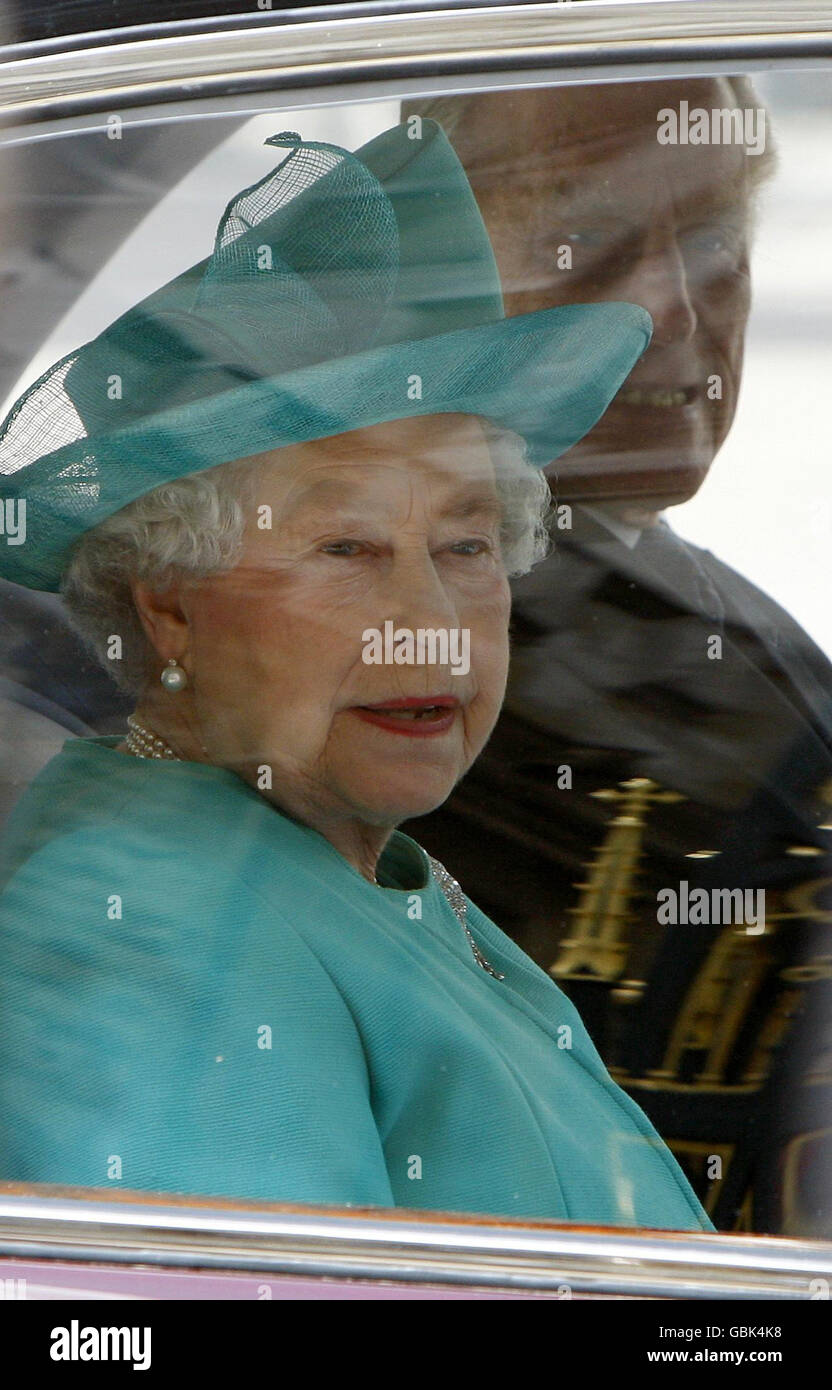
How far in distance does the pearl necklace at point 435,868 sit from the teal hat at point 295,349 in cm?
20

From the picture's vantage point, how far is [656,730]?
1.82 m

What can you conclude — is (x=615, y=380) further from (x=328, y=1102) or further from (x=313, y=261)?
(x=328, y=1102)

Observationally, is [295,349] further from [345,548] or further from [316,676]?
[316,676]

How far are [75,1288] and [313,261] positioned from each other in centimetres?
108

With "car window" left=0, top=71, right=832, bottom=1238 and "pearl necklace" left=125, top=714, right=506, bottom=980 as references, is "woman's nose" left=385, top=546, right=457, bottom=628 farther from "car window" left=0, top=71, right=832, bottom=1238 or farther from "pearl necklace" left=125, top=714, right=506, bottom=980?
"pearl necklace" left=125, top=714, right=506, bottom=980

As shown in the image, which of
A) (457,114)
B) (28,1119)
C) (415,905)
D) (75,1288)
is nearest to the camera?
(75,1288)

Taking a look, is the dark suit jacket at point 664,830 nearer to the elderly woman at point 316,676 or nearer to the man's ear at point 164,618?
the elderly woman at point 316,676

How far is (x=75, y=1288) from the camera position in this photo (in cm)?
140

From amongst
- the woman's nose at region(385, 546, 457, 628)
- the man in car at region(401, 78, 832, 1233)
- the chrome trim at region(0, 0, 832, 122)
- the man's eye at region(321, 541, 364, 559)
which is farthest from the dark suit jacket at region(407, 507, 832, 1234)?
the chrome trim at region(0, 0, 832, 122)

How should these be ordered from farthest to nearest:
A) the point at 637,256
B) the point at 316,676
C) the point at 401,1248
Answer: the point at 637,256, the point at 316,676, the point at 401,1248

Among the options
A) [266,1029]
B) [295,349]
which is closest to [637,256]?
[295,349]

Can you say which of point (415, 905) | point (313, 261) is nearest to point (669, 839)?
point (415, 905)

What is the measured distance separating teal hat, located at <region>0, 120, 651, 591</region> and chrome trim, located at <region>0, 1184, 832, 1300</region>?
2.31 ft

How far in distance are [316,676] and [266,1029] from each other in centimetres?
38
